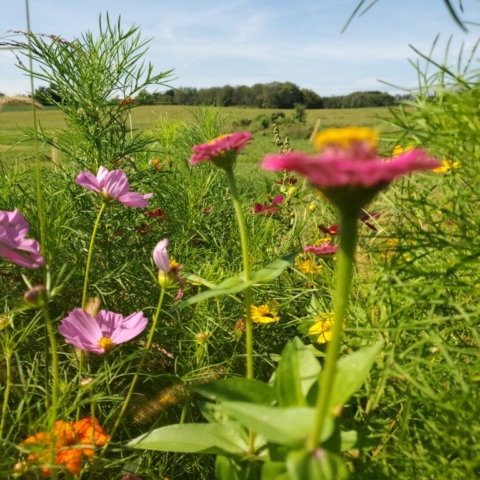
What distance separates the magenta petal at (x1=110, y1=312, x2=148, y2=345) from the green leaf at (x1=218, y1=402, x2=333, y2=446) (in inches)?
9.6

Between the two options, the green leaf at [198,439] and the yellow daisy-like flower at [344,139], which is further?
the green leaf at [198,439]

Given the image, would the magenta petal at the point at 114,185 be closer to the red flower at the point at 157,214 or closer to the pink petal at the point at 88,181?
the pink petal at the point at 88,181

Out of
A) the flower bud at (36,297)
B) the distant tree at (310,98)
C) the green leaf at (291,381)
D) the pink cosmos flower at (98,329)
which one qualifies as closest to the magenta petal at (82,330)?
the pink cosmos flower at (98,329)

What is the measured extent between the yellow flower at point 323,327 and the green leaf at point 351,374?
0.87 feet

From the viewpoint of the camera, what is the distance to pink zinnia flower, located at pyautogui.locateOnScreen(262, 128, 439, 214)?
9.0 inches

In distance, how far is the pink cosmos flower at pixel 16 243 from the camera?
45 cm

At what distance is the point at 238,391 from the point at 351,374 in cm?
8

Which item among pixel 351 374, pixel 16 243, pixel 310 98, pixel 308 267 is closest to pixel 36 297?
pixel 16 243

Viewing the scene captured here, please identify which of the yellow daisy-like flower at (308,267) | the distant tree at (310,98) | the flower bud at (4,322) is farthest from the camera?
the distant tree at (310,98)

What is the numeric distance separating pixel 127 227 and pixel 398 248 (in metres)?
0.52

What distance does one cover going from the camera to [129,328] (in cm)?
53

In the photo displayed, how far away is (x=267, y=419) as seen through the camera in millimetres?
282

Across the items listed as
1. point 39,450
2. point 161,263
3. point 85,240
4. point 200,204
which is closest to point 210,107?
point 200,204

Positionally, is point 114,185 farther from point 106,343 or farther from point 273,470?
point 273,470
